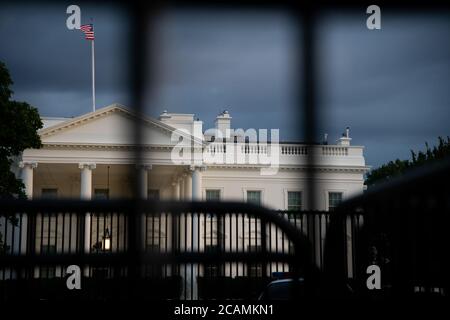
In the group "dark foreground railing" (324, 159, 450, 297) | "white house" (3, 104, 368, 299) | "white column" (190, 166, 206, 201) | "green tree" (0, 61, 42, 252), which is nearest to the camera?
"dark foreground railing" (324, 159, 450, 297)

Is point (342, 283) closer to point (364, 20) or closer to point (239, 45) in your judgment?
point (364, 20)

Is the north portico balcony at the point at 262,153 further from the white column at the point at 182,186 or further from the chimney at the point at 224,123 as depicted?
the white column at the point at 182,186

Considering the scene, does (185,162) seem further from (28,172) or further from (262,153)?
(28,172)

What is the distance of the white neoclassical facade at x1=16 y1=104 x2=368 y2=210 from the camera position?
112 feet

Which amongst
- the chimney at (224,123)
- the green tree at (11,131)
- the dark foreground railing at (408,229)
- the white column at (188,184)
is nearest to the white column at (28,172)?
the white column at (188,184)

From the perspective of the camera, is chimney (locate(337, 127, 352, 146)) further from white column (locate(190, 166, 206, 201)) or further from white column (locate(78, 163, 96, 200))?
white column (locate(78, 163, 96, 200))

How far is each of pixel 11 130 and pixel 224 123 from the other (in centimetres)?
2021

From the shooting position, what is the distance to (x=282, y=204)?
38688 millimetres

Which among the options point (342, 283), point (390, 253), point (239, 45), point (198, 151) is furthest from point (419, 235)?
point (198, 151)

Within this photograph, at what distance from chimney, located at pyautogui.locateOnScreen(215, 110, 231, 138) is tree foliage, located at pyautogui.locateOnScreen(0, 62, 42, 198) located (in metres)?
18.5

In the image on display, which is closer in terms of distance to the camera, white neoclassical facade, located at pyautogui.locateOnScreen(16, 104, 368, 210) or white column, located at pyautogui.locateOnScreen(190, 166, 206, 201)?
white neoclassical facade, located at pyautogui.locateOnScreen(16, 104, 368, 210)

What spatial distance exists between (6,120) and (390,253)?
18.0m

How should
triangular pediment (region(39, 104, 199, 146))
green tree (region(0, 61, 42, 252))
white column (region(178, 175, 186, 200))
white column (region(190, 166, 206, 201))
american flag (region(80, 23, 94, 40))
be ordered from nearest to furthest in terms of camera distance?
green tree (region(0, 61, 42, 252))
american flag (region(80, 23, 94, 40))
triangular pediment (region(39, 104, 199, 146))
white column (region(190, 166, 206, 201))
white column (region(178, 175, 186, 200))

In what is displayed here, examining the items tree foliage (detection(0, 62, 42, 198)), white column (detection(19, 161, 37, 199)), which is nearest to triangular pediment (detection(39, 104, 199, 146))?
white column (detection(19, 161, 37, 199))
